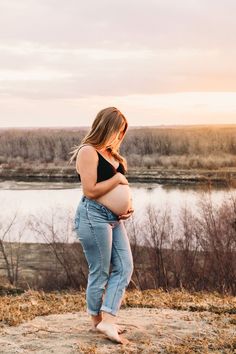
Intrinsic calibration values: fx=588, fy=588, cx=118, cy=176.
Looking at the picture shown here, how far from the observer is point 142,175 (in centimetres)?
6025

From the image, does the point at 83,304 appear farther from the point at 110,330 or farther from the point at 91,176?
the point at 91,176

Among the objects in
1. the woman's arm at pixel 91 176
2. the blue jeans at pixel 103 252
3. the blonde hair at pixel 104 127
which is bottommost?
the blue jeans at pixel 103 252

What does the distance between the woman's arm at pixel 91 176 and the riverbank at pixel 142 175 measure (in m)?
47.0

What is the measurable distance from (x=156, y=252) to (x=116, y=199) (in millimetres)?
23196

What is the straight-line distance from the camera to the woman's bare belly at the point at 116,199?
428 cm

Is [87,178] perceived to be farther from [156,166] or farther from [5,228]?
[156,166]

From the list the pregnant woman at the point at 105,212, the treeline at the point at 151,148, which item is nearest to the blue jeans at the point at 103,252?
the pregnant woman at the point at 105,212

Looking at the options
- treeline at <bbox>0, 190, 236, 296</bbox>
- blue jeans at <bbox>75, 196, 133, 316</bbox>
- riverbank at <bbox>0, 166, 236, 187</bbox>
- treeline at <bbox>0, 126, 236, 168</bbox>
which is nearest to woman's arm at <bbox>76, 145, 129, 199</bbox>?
blue jeans at <bbox>75, 196, 133, 316</bbox>

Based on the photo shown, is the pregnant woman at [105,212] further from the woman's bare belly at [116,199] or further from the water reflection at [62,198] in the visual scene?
the water reflection at [62,198]

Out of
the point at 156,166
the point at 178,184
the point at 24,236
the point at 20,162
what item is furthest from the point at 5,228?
the point at 20,162

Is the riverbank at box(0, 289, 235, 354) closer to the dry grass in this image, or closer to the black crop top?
the dry grass

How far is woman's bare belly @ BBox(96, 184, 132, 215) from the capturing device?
14.0 feet

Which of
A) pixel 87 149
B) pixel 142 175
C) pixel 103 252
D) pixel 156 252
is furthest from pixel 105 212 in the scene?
pixel 142 175

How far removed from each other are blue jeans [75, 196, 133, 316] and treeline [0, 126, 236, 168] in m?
59.8
